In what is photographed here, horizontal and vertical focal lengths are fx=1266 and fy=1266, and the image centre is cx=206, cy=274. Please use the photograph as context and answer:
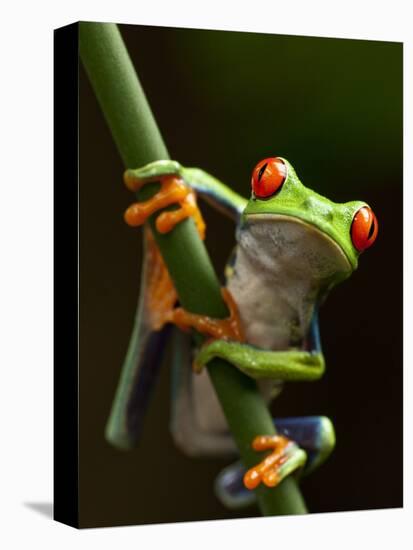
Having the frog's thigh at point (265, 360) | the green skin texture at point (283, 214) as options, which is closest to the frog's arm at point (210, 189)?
the green skin texture at point (283, 214)

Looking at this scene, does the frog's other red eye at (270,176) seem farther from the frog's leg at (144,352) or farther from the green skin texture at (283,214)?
the frog's leg at (144,352)

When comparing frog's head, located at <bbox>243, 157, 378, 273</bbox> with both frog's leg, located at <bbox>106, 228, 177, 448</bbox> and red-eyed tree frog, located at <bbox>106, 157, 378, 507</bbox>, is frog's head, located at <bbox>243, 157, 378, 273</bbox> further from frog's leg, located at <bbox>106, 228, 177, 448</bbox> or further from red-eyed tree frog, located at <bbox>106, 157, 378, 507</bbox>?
frog's leg, located at <bbox>106, 228, 177, 448</bbox>

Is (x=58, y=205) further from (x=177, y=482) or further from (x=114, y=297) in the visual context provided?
(x=177, y=482)

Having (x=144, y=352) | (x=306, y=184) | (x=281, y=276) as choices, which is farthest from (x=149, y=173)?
(x=306, y=184)

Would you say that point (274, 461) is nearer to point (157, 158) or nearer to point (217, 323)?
point (217, 323)

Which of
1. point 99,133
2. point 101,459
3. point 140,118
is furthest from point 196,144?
point 140,118

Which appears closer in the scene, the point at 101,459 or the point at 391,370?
the point at 101,459
